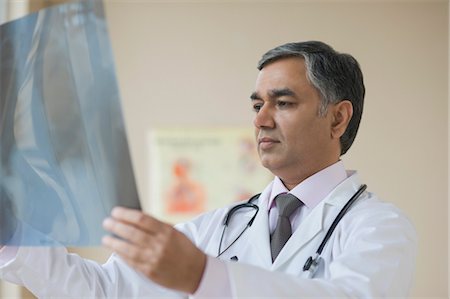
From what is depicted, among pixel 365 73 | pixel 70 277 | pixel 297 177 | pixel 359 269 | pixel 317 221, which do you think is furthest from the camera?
pixel 365 73

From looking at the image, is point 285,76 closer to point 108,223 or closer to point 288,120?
point 288,120

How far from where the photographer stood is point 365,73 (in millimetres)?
3910

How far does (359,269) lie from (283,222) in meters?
0.40

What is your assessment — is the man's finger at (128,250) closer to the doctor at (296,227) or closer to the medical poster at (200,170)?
the doctor at (296,227)

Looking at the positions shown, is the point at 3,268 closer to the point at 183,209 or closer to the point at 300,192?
the point at 300,192

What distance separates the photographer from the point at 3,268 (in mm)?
1268

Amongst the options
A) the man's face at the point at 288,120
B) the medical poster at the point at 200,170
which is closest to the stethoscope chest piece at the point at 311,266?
the man's face at the point at 288,120

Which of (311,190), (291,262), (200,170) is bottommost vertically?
(200,170)

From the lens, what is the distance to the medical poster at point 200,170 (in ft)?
12.8

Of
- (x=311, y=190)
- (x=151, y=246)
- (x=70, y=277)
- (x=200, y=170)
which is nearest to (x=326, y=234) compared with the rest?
(x=311, y=190)

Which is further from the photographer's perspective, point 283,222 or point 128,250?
point 283,222

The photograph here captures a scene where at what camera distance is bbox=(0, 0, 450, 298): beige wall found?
389cm

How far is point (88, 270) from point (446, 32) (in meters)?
2.98

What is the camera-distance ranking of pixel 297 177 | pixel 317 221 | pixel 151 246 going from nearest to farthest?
1. pixel 151 246
2. pixel 317 221
3. pixel 297 177
